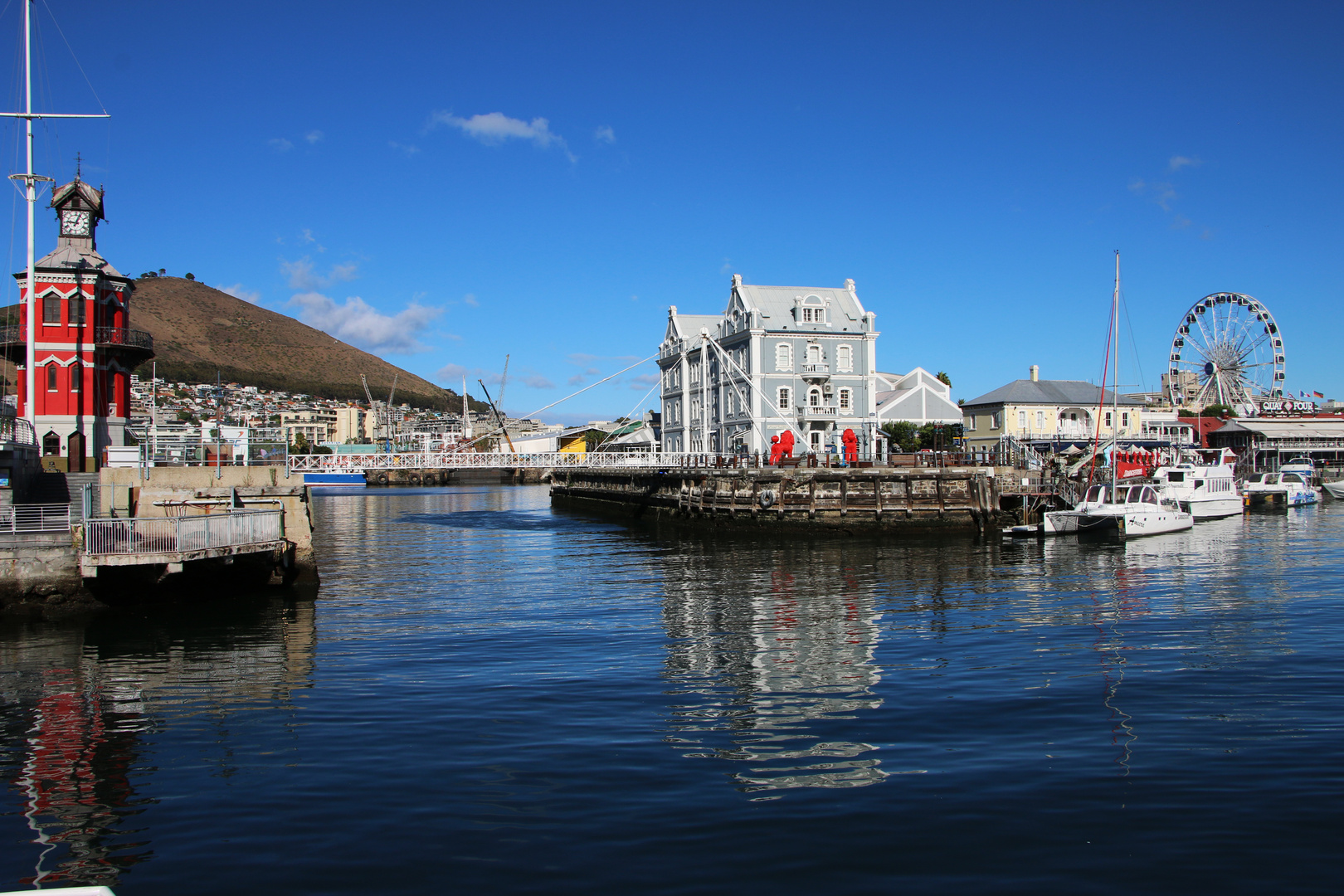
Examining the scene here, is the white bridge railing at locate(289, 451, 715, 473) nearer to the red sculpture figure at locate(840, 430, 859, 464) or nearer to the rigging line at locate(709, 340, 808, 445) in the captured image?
the rigging line at locate(709, 340, 808, 445)

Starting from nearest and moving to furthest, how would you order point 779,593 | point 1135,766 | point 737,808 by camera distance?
point 737,808 < point 1135,766 < point 779,593

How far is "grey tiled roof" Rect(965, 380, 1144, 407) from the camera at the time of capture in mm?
82188

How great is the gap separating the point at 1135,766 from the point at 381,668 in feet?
42.6

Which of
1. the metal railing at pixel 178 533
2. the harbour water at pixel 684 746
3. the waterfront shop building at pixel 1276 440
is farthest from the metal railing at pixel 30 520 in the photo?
the waterfront shop building at pixel 1276 440

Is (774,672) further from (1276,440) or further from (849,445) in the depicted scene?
(1276,440)

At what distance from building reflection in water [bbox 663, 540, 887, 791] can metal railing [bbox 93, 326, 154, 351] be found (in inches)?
1065

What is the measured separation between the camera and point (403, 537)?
2074 inches

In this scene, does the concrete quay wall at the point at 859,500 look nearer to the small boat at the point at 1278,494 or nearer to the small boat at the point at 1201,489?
the small boat at the point at 1201,489

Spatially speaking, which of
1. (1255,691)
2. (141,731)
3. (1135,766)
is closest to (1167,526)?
(1255,691)

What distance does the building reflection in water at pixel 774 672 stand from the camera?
12.0m

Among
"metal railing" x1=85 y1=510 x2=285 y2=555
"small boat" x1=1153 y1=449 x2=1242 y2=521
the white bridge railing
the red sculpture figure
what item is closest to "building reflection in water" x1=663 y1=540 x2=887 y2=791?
"metal railing" x1=85 y1=510 x2=285 y2=555

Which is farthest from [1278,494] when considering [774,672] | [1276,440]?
[774,672]

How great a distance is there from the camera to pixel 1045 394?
273 ft

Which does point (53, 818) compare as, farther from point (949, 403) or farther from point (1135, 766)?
point (949, 403)
